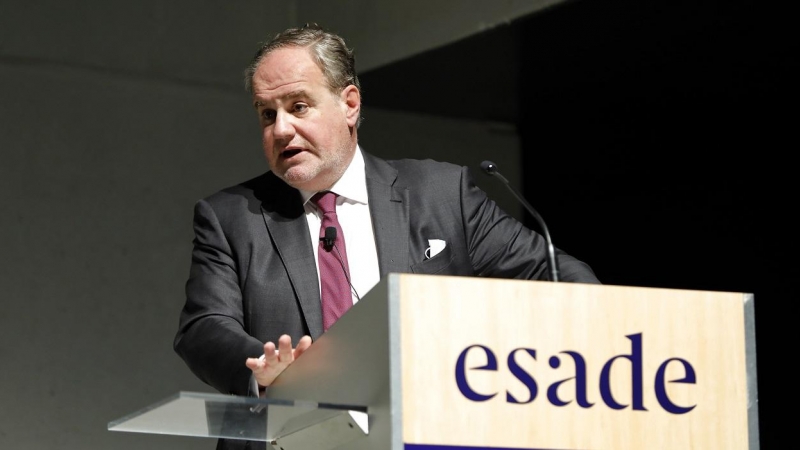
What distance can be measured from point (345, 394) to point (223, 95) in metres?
3.55

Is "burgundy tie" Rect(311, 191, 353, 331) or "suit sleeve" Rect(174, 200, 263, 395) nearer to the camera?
"suit sleeve" Rect(174, 200, 263, 395)

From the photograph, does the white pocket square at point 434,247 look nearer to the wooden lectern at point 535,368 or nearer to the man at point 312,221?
the man at point 312,221

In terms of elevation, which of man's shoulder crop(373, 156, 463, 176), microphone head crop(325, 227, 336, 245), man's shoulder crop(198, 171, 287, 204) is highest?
man's shoulder crop(373, 156, 463, 176)

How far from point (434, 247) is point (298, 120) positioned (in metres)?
0.43

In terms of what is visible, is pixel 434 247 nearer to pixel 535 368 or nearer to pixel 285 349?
pixel 285 349

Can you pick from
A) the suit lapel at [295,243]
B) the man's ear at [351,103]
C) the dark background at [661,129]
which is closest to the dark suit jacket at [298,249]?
the suit lapel at [295,243]

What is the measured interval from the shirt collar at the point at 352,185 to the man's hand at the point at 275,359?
768mm

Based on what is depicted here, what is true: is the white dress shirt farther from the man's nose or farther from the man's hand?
the man's hand

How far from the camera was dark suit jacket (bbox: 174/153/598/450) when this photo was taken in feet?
8.05

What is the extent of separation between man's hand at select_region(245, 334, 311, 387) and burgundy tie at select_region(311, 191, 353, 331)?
485 mm

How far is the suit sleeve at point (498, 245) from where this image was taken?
267 cm

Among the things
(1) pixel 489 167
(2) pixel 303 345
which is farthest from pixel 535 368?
(1) pixel 489 167

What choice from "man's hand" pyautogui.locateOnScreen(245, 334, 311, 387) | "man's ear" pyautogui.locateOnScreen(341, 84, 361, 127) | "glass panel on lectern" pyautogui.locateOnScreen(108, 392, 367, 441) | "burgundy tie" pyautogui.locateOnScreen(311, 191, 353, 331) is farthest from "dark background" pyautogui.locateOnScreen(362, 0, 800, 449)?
"glass panel on lectern" pyautogui.locateOnScreen(108, 392, 367, 441)

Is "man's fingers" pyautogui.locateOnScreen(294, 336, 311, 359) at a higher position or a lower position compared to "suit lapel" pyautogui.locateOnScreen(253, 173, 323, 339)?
lower
